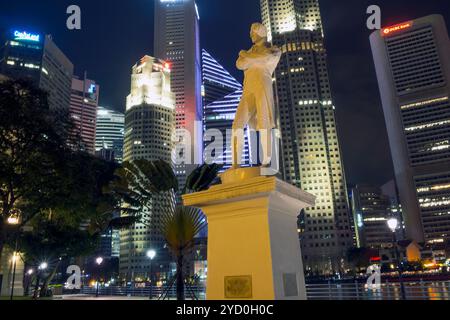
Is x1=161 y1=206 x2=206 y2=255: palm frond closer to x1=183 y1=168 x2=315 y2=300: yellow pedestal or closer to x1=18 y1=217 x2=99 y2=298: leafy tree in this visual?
x1=183 y1=168 x2=315 y2=300: yellow pedestal

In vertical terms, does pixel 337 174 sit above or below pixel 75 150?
above

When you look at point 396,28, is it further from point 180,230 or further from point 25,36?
point 180,230

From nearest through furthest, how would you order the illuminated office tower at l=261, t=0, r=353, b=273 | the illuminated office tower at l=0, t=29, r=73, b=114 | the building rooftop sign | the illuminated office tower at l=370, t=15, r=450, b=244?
the illuminated office tower at l=261, t=0, r=353, b=273, the illuminated office tower at l=0, t=29, r=73, b=114, the building rooftop sign, the illuminated office tower at l=370, t=15, r=450, b=244

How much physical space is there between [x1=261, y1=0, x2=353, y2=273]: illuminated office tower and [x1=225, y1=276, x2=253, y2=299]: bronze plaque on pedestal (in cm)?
12069

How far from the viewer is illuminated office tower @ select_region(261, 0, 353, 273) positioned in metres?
124

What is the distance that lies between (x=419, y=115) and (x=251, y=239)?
168 m

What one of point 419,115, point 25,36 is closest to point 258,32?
point 25,36

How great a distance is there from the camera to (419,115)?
152 m

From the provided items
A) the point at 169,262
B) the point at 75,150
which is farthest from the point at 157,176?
the point at 169,262

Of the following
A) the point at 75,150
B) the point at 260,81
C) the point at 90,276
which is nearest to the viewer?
the point at 260,81

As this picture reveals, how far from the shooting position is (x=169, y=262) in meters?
132

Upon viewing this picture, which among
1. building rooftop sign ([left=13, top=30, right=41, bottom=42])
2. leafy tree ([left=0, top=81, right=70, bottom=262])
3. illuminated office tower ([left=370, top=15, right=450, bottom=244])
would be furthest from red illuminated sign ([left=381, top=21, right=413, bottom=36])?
leafy tree ([left=0, top=81, right=70, bottom=262])
